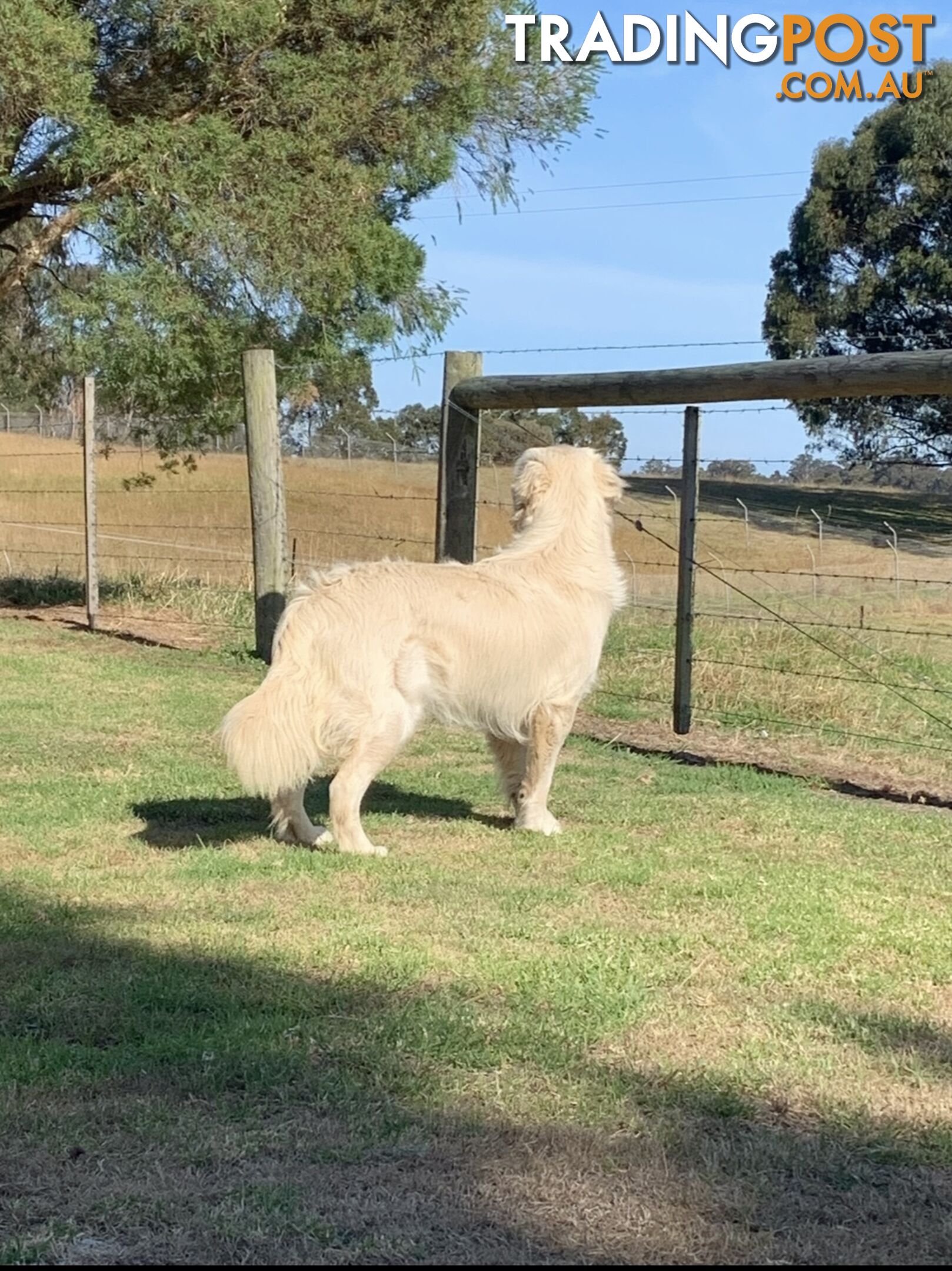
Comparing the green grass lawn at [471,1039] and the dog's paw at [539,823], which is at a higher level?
the green grass lawn at [471,1039]

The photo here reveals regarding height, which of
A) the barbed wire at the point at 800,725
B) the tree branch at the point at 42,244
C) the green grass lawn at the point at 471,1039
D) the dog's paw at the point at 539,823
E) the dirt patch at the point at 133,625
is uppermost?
the tree branch at the point at 42,244

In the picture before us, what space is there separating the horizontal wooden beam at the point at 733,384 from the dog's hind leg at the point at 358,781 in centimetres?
340

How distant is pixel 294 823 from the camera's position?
621cm

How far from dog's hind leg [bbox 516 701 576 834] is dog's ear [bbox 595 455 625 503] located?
3.82 ft

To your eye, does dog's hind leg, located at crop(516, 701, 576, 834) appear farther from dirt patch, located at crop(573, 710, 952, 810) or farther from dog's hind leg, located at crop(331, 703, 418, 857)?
dirt patch, located at crop(573, 710, 952, 810)

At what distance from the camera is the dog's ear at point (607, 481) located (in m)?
7.05

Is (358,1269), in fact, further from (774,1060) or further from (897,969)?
(897,969)

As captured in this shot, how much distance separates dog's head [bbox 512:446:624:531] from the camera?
698cm

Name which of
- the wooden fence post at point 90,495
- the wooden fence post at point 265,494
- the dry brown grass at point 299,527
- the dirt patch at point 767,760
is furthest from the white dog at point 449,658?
the wooden fence post at point 90,495

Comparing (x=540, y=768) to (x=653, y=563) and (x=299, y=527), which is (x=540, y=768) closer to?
(x=653, y=563)

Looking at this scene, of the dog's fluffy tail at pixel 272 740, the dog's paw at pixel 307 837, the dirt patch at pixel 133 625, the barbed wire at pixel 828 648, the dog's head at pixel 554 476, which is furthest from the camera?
the dirt patch at pixel 133 625

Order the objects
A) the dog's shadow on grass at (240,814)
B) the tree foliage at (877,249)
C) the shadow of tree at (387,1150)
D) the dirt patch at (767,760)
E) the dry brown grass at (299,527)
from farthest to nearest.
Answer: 1. the tree foliage at (877,249)
2. the dry brown grass at (299,527)
3. the dirt patch at (767,760)
4. the dog's shadow on grass at (240,814)
5. the shadow of tree at (387,1150)

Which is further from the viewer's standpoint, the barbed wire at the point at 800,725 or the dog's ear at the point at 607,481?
the barbed wire at the point at 800,725

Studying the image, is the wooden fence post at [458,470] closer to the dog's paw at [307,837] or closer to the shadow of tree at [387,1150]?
the dog's paw at [307,837]
